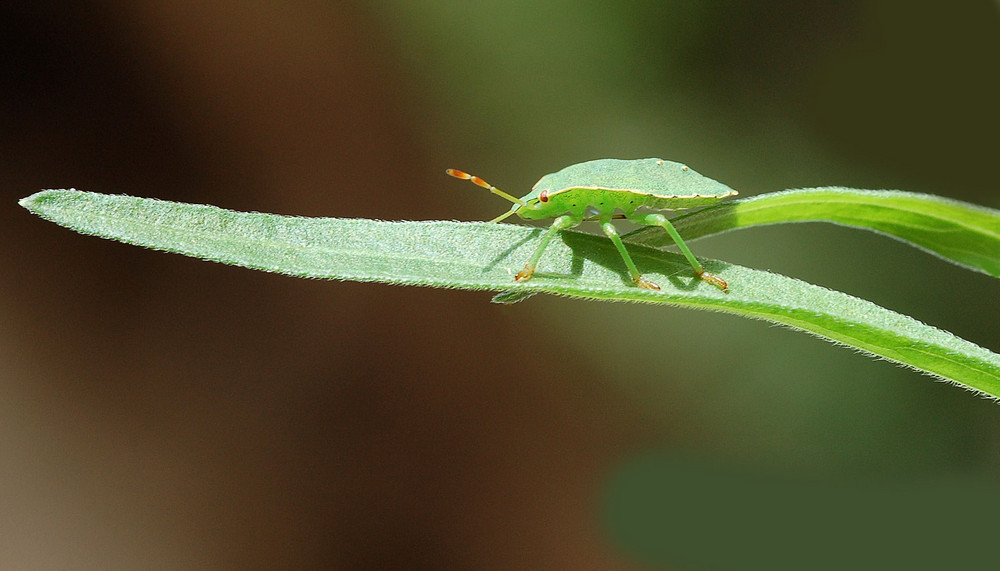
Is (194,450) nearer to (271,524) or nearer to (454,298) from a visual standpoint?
(271,524)

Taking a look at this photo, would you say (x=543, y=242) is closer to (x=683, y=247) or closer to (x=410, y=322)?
(x=683, y=247)

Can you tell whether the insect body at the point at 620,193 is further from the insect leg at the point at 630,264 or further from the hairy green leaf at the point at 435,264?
the hairy green leaf at the point at 435,264

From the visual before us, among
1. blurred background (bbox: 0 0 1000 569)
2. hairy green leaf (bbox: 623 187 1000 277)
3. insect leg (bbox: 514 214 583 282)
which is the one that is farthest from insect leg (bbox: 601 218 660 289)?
blurred background (bbox: 0 0 1000 569)

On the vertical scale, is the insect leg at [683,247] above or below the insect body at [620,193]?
below

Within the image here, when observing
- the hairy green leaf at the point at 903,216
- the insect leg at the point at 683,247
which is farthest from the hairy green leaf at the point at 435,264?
the hairy green leaf at the point at 903,216

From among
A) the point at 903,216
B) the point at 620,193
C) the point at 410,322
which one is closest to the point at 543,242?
the point at 620,193

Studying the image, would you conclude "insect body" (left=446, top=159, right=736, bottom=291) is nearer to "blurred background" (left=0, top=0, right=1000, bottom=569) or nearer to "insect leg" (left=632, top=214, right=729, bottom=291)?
"insect leg" (left=632, top=214, right=729, bottom=291)

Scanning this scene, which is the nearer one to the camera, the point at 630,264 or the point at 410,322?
the point at 630,264

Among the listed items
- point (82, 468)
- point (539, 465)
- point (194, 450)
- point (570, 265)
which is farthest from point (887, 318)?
point (82, 468)
